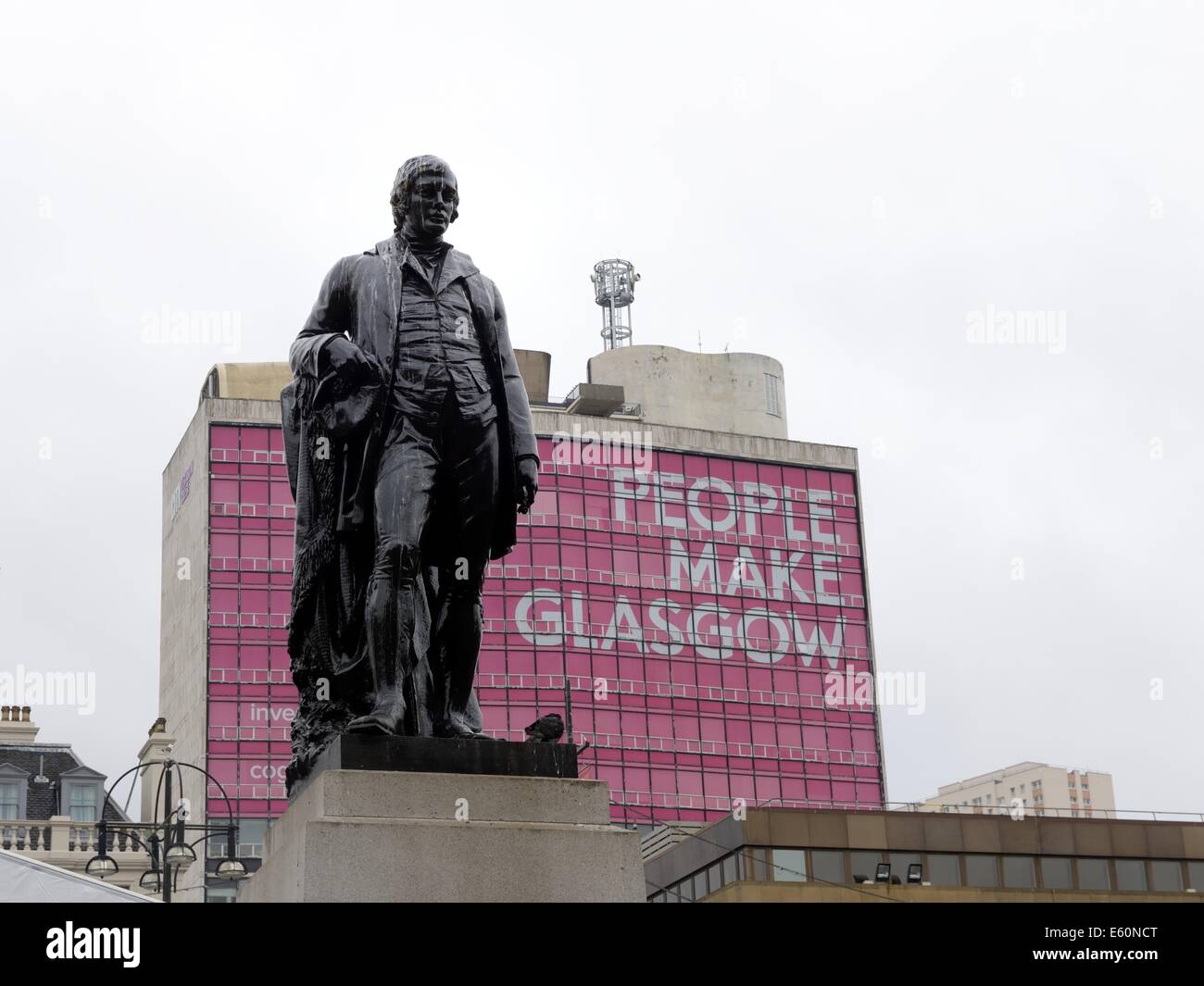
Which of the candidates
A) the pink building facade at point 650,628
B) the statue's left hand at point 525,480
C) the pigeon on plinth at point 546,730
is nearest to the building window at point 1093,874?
the pink building facade at point 650,628

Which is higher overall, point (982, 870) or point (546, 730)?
point (982, 870)

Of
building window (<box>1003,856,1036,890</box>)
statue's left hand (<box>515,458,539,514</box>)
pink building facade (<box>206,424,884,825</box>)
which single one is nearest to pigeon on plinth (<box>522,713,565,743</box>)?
statue's left hand (<box>515,458,539,514</box>)

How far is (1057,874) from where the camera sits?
61844 mm

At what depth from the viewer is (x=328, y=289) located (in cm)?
1250

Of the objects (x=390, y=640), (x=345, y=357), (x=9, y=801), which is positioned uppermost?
(x=9, y=801)

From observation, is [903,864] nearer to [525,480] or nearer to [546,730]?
[525,480]

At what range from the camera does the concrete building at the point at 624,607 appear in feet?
312

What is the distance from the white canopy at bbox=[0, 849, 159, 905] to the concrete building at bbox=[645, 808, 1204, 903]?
37330mm

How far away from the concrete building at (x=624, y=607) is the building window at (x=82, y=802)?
83.1ft

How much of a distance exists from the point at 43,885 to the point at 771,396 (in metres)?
95.5

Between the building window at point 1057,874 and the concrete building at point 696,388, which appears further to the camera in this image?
the concrete building at point 696,388

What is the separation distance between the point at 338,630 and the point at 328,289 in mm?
2077

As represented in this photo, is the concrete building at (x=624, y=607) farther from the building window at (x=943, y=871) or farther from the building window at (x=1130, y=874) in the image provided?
the building window at (x=1130, y=874)

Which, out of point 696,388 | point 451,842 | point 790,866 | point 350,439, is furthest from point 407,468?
point 696,388
